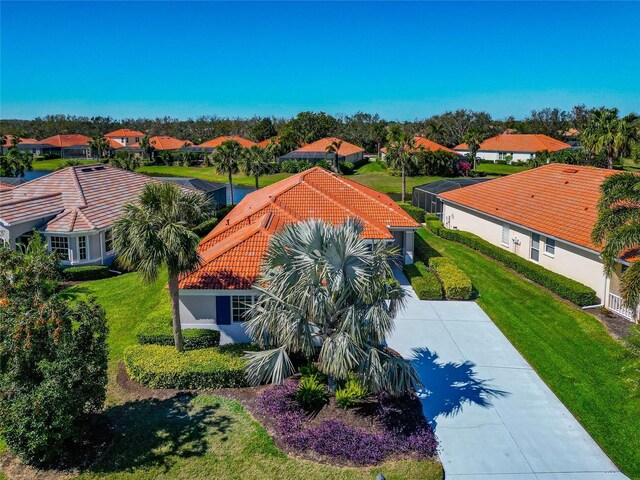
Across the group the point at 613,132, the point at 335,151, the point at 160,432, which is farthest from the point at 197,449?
the point at 335,151

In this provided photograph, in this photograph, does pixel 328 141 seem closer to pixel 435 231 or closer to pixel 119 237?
pixel 435 231

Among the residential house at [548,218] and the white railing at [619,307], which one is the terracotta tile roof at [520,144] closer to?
the residential house at [548,218]

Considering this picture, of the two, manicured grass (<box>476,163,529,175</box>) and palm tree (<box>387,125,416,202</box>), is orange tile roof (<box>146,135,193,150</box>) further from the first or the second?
palm tree (<box>387,125,416,202</box>)

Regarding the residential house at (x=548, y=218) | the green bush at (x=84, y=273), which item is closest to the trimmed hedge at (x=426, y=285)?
the residential house at (x=548, y=218)

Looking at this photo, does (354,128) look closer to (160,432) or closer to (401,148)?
(401,148)

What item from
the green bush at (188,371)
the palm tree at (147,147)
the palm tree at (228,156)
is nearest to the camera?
the green bush at (188,371)

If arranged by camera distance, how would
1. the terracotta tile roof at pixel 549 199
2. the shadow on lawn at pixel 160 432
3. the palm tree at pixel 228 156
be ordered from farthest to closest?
the palm tree at pixel 228 156, the terracotta tile roof at pixel 549 199, the shadow on lawn at pixel 160 432

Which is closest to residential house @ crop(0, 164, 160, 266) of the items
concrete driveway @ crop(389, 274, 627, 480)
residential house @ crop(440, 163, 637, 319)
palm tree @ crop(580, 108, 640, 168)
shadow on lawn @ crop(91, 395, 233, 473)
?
shadow on lawn @ crop(91, 395, 233, 473)
